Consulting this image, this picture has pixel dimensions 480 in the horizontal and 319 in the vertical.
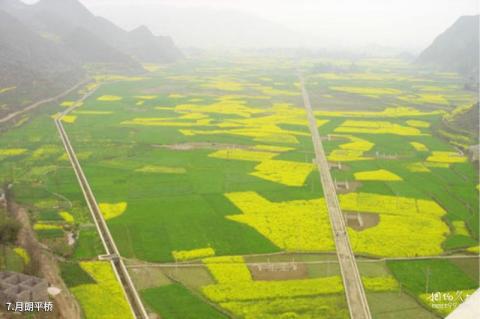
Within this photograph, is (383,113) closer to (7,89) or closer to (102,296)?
(7,89)

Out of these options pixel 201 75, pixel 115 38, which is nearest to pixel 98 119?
pixel 201 75

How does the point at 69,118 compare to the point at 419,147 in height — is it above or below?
above

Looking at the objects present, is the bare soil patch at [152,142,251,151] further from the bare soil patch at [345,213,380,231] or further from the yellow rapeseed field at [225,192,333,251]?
the bare soil patch at [345,213,380,231]

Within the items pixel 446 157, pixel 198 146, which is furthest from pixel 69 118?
pixel 446 157

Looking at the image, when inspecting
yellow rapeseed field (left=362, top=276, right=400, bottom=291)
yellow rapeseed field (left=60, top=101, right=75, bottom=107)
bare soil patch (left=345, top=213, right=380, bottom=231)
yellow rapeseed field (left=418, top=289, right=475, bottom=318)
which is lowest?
yellow rapeseed field (left=418, top=289, right=475, bottom=318)

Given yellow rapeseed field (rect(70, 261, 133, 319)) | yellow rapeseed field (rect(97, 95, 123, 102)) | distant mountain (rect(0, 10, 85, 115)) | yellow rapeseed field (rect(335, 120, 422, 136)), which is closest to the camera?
yellow rapeseed field (rect(70, 261, 133, 319))

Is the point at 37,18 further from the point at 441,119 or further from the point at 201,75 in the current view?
the point at 441,119

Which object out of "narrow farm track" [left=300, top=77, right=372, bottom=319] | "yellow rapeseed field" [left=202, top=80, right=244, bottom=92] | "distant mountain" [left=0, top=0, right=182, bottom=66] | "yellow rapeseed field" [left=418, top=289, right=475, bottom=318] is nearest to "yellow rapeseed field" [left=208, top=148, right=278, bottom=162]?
"narrow farm track" [left=300, top=77, right=372, bottom=319]
